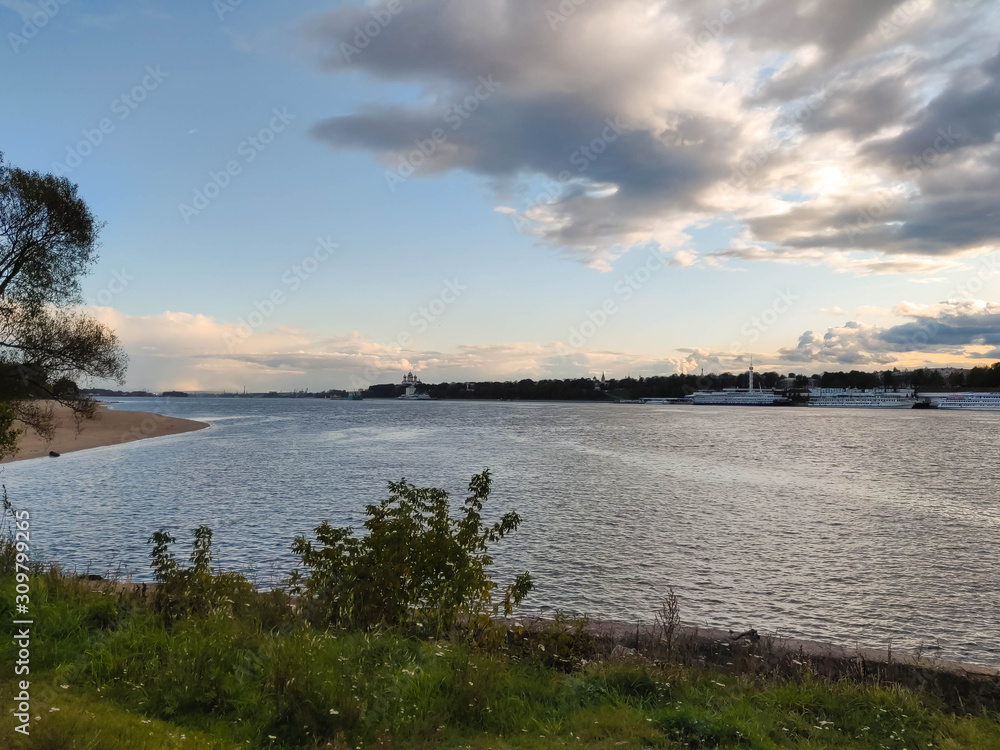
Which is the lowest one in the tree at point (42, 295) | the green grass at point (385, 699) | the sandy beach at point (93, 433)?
the sandy beach at point (93, 433)

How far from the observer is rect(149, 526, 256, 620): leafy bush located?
30.2 feet

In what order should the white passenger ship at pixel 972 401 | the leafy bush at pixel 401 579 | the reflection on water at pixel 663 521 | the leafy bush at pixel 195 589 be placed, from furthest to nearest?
1. the white passenger ship at pixel 972 401
2. the reflection on water at pixel 663 521
3. the leafy bush at pixel 401 579
4. the leafy bush at pixel 195 589

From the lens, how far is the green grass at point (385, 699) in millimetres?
6152

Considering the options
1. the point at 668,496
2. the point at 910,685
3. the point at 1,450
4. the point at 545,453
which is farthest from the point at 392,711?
the point at 545,453

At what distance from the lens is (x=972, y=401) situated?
188625mm

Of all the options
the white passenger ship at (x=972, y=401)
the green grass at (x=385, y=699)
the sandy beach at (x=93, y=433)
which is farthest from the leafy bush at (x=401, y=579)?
the white passenger ship at (x=972, y=401)

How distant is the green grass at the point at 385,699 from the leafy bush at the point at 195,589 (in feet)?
1.62

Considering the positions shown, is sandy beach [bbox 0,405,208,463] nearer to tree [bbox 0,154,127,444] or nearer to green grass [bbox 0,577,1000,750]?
tree [bbox 0,154,127,444]

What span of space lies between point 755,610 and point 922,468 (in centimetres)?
4354

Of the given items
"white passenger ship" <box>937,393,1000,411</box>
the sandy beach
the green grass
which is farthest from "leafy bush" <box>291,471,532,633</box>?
"white passenger ship" <box>937,393,1000,411</box>

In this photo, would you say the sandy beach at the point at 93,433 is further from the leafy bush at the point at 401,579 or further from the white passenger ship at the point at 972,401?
the white passenger ship at the point at 972,401

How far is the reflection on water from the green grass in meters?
6.57

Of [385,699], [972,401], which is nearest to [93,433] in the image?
[385,699]

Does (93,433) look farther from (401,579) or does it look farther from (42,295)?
(401,579)
